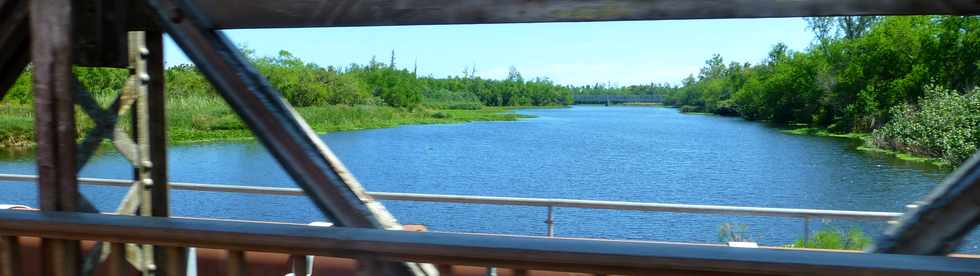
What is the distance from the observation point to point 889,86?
46.1 metres

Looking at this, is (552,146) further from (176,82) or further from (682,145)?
(176,82)

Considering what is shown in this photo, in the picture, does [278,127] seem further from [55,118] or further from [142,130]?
[142,130]

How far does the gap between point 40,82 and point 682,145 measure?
4565cm

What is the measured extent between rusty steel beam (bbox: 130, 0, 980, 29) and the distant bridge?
137 metres

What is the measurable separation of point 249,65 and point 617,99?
A: 138165 millimetres

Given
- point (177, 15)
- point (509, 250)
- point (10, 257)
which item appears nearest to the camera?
point (509, 250)

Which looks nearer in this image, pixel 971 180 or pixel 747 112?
pixel 971 180

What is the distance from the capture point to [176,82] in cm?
4259

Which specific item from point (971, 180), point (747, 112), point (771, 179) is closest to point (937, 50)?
point (771, 179)

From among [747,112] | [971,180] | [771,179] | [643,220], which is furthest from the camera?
[747,112]

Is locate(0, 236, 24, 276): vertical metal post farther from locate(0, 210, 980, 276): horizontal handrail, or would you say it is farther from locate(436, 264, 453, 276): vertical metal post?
locate(436, 264, 453, 276): vertical metal post

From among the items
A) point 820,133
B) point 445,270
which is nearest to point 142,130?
point 445,270

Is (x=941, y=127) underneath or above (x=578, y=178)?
above

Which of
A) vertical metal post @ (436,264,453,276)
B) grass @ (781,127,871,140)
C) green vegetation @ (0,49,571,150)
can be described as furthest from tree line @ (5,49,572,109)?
grass @ (781,127,871,140)
